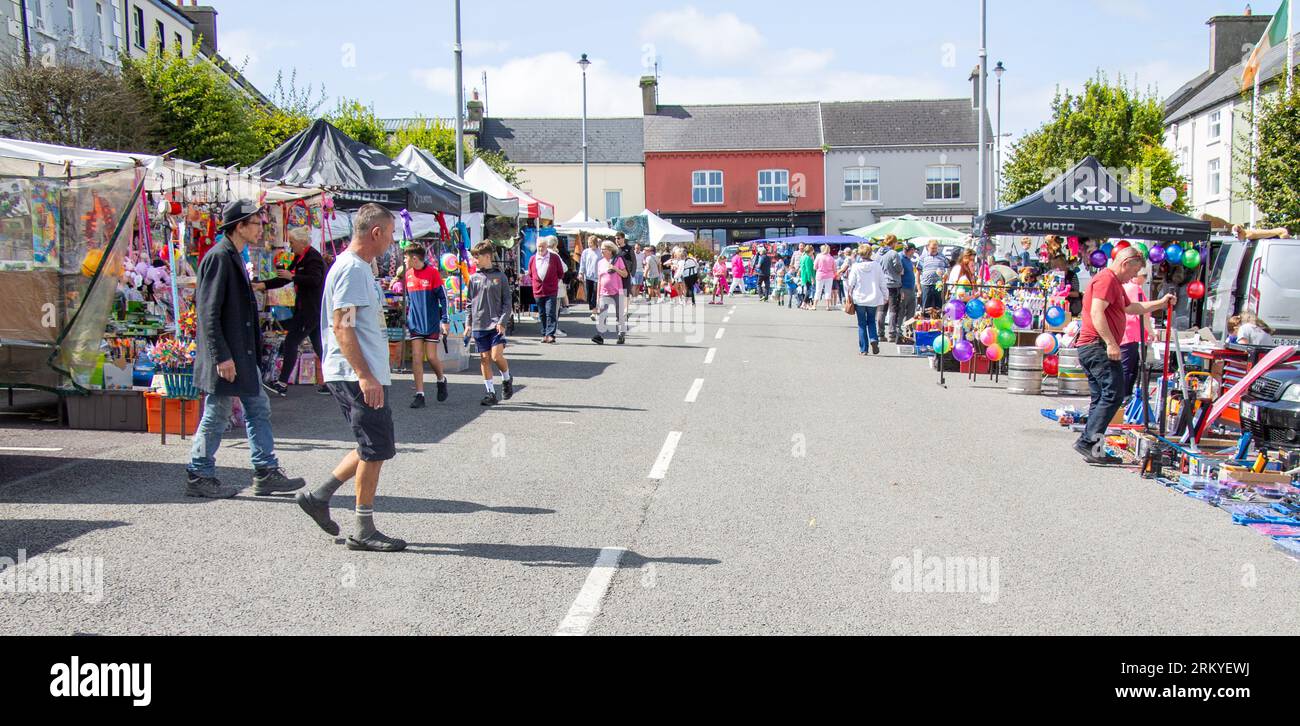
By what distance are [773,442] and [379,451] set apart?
4636 millimetres

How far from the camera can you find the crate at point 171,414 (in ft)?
31.1

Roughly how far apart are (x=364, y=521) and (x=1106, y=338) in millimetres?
6241

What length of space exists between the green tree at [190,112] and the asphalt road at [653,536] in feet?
53.8

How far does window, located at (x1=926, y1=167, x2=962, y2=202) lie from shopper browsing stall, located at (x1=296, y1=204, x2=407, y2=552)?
5287 cm

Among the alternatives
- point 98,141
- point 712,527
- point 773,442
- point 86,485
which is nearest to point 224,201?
point 86,485

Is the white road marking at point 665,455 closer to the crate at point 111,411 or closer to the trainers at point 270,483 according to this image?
the trainers at point 270,483

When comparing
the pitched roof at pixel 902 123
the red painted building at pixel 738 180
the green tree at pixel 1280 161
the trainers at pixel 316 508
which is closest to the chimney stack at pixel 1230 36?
the pitched roof at pixel 902 123

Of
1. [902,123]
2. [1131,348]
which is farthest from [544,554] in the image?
[902,123]

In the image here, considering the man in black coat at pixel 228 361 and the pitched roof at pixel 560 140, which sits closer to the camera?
the man in black coat at pixel 228 361

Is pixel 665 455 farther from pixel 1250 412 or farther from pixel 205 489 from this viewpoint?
pixel 1250 412

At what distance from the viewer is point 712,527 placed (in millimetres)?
6523

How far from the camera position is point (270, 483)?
7273mm

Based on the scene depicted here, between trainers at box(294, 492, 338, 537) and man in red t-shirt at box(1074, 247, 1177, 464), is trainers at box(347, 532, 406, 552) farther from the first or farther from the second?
man in red t-shirt at box(1074, 247, 1177, 464)

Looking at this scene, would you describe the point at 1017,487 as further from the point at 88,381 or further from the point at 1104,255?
the point at 1104,255
